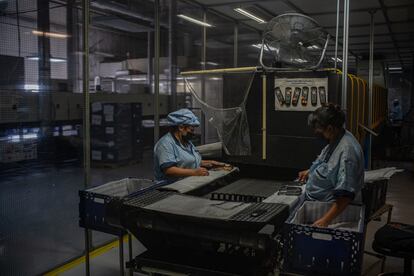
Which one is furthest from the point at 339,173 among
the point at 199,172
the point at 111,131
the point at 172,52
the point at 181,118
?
the point at 111,131

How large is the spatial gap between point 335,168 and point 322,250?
0.60m

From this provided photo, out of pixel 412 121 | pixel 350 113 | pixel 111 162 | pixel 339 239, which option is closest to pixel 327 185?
pixel 339 239

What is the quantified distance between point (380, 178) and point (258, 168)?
104 centimetres

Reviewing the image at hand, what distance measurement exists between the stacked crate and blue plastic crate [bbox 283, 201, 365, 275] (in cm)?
713

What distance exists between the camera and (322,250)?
2.02 metres

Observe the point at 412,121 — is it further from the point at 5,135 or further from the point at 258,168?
the point at 5,135

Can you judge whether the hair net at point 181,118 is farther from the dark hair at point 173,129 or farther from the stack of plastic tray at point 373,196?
the stack of plastic tray at point 373,196

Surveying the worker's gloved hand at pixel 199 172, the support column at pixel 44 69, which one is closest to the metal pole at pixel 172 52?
the support column at pixel 44 69

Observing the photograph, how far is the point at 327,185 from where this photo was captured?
2545 mm

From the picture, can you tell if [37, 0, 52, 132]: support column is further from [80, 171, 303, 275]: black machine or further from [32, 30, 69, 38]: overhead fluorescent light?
[80, 171, 303, 275]: black machine

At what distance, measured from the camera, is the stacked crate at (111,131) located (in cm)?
886

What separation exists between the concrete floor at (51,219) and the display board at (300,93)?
1.63 meters

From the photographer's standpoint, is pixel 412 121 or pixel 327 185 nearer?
pixel 327 185

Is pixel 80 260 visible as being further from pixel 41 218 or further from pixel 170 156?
pixel 41 218
